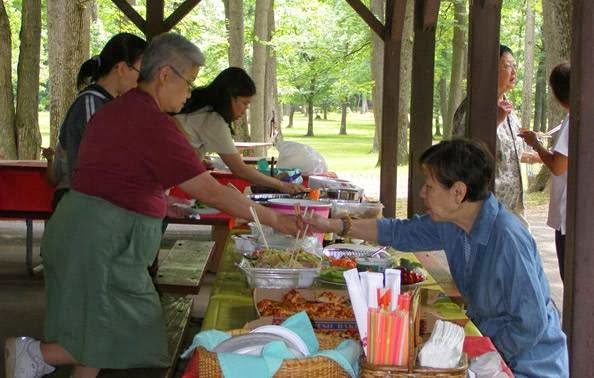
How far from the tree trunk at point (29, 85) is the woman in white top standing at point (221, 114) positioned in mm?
10929

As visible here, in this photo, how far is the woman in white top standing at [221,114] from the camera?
19.7ft

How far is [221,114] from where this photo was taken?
20.0 feet

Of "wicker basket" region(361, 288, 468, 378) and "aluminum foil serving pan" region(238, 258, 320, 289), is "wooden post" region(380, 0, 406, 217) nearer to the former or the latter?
"aluminum foil serving pan" region(238, 258, 320, 289)

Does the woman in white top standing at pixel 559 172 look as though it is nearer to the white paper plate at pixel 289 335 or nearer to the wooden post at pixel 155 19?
the white paper plate at pixel 289 335

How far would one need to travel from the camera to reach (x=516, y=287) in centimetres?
299

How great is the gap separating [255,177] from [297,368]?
396cm

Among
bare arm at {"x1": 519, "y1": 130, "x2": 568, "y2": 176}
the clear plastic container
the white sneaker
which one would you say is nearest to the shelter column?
bare arm at {"x1": 519, "y1": 130, "x2": 568, "y2": 176}

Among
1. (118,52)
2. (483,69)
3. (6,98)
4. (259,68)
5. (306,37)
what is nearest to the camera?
(118,52)

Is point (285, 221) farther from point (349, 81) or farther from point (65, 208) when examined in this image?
point (349, 81)

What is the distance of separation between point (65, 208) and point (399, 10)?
5.87 meters

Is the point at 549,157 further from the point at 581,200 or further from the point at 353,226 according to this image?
the point at 581,200

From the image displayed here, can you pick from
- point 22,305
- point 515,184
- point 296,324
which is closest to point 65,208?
point 296,324

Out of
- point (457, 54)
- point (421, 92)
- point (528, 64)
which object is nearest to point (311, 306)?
point (421, 92)

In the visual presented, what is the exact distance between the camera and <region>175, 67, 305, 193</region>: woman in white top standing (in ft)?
19.7
